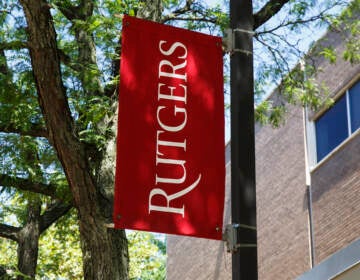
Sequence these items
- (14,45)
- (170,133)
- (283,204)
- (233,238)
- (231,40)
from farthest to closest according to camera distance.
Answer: (283,204), (14,45), (170,133), (231,40), (233,238)

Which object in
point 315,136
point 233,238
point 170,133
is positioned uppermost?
point 315,136

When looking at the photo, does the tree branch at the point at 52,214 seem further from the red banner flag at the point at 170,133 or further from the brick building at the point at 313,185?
the red banner flag at the point at 170,133

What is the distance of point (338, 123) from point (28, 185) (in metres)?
8.25

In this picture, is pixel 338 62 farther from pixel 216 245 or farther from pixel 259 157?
pixel 216 245

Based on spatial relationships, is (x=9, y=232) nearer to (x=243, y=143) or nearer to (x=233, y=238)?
(x=243, y=143)

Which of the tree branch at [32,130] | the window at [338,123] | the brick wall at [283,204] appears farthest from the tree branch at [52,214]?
the window at [338,123]

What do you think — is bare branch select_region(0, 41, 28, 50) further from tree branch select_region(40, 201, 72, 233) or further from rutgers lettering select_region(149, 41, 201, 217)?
tree branch select_region(40, 201, 72, 233)

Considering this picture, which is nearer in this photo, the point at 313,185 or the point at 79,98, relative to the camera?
the point at 79,98

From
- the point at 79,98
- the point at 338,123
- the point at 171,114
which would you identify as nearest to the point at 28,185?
the point at 79,98

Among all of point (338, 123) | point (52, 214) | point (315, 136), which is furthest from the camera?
point (315, 136)

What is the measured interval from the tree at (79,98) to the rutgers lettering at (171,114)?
603mm

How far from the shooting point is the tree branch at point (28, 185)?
11.6 metres

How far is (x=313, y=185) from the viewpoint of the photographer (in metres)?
18.4

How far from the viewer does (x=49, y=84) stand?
26.5ft
